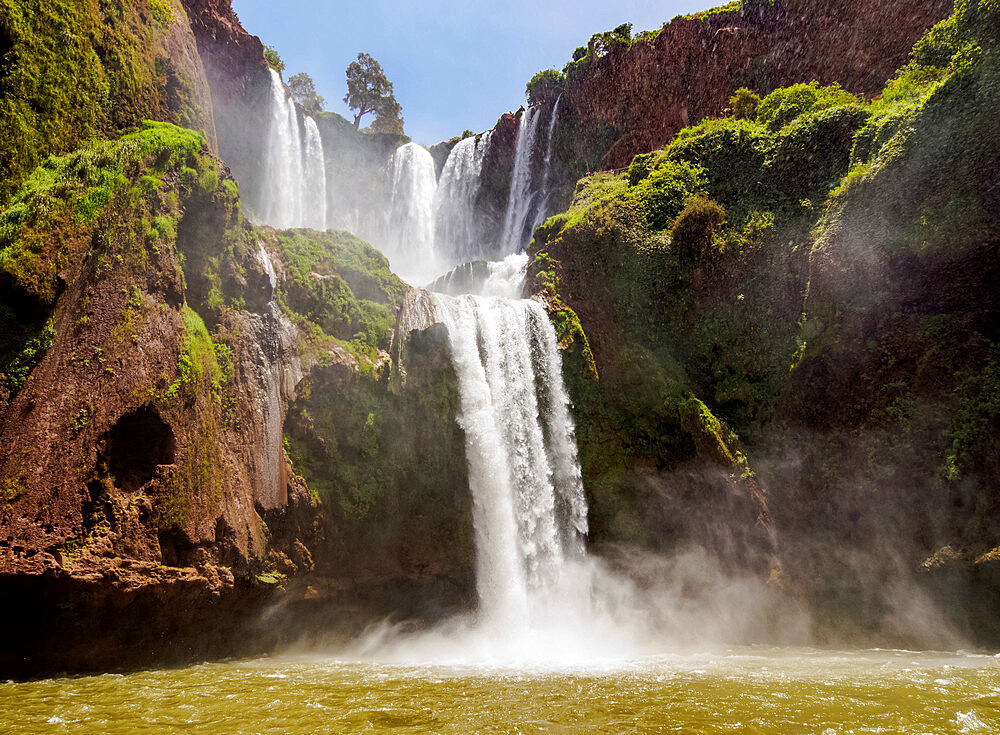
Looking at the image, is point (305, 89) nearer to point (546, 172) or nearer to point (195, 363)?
point (546, 172)

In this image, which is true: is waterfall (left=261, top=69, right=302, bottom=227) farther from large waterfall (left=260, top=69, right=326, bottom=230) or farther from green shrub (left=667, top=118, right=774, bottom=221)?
green shrub (left=667, top=118, right=774, bottom=221)

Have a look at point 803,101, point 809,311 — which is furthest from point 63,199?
point 803,101

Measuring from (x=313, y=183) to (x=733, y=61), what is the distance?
2696 cm

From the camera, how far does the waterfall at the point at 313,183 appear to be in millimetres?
32969

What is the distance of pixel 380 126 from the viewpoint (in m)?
50.6

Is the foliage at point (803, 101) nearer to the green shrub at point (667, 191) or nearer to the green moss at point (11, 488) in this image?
the green shrub at point (667, 191)

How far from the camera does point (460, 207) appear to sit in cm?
3450

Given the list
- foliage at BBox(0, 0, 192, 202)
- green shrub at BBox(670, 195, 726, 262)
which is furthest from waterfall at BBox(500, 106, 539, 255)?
foliage at BBox(0, 0, 192, 202)

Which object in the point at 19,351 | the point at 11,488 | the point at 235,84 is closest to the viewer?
the point at 11,488

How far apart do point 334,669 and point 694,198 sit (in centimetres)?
1842

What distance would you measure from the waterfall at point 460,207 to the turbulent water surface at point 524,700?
93.8 feet

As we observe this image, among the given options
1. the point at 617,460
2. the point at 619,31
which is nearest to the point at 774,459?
the point at 617,460

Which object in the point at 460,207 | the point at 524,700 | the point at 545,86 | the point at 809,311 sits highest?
the point at 545,86

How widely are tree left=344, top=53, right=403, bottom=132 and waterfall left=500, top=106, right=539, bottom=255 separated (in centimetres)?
2178
